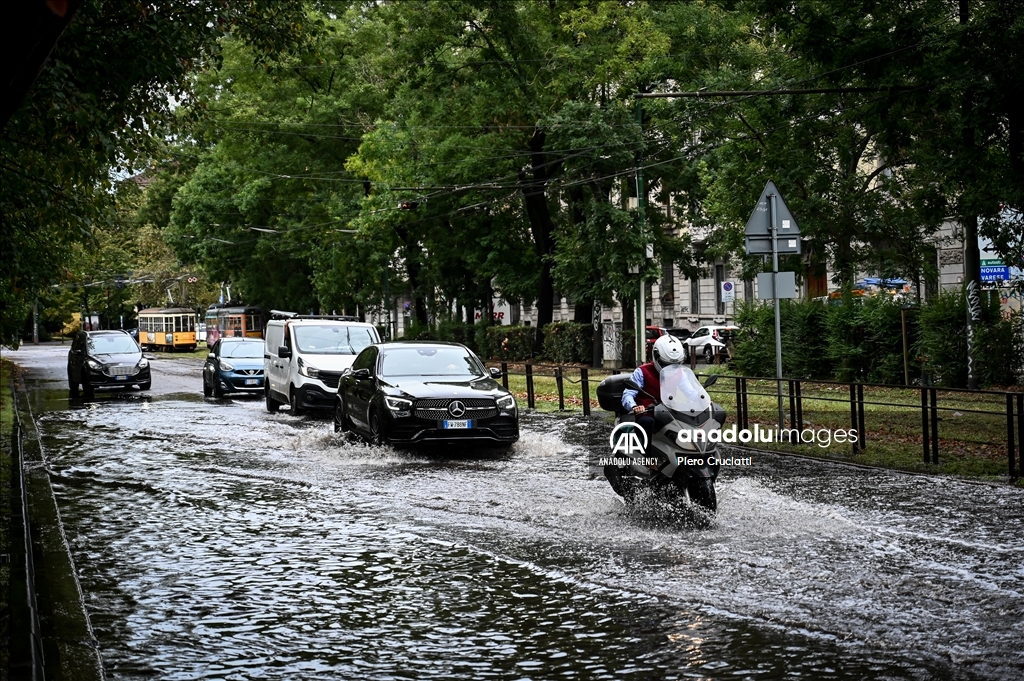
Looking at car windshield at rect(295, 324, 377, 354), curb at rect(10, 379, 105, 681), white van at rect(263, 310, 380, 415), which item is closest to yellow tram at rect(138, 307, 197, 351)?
white van at rect(263, 310, 380, 415)

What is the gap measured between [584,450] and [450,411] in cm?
201

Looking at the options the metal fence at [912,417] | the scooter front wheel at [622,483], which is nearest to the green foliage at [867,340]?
the metal fence at [912,417]

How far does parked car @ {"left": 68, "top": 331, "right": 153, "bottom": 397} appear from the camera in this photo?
3117cm

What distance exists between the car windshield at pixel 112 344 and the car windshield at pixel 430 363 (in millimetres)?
17066

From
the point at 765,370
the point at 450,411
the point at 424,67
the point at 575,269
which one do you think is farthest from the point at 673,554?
the point at 424,67

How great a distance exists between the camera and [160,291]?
97.3 meters

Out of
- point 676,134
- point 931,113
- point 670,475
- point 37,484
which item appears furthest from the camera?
point 676,134

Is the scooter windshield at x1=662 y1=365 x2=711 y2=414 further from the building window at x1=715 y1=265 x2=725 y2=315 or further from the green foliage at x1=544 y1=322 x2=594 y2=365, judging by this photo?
the building window at x1=715 y1=265 x2=725 y2=315

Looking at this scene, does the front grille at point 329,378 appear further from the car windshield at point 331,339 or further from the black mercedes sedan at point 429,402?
the black mercedes sedan at point 429,402

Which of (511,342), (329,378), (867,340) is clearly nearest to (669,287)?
(511,342)

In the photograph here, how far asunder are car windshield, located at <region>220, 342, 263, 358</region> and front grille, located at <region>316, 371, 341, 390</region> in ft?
26.9

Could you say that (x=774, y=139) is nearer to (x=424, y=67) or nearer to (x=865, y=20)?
(x=865, y=20)

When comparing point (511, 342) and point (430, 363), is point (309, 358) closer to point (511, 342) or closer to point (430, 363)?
point (430, 363)

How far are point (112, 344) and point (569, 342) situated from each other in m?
15.8
